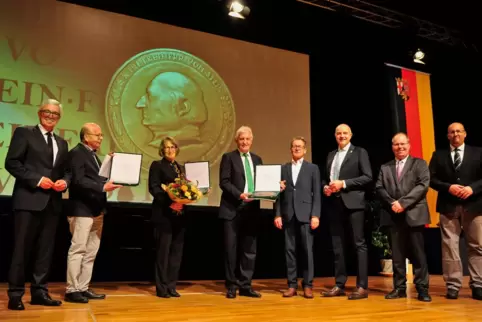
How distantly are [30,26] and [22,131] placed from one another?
2.16m

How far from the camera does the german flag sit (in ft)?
24.7

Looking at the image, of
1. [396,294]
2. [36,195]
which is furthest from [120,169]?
[396,294]

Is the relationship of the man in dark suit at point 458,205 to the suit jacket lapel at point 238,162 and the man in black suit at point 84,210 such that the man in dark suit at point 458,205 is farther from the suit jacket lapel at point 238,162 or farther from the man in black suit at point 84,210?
the man in black suit at point 84,210

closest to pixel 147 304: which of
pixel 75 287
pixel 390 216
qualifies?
pixel 75 287

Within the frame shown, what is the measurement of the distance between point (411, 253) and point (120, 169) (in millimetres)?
2608

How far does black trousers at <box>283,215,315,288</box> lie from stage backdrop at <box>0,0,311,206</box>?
170 cm

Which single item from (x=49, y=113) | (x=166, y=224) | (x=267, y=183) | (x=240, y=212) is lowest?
(x=166, y=224)

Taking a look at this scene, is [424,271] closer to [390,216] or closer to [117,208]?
[390,216]

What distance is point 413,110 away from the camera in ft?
25.3

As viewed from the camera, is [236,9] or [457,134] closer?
[457,134]

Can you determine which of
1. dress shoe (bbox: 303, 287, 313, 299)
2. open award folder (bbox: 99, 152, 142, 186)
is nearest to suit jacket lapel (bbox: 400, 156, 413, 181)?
dress shoe (bbox: 303, 287, 313, 299)

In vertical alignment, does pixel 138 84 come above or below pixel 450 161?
above

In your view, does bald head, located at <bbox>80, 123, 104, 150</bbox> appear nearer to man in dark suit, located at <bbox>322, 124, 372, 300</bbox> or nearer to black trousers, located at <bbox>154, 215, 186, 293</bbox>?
black trousers, located at <bbox>154, 215, 186, 293</bbox>

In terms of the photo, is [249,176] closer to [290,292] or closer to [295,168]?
[295,168]
